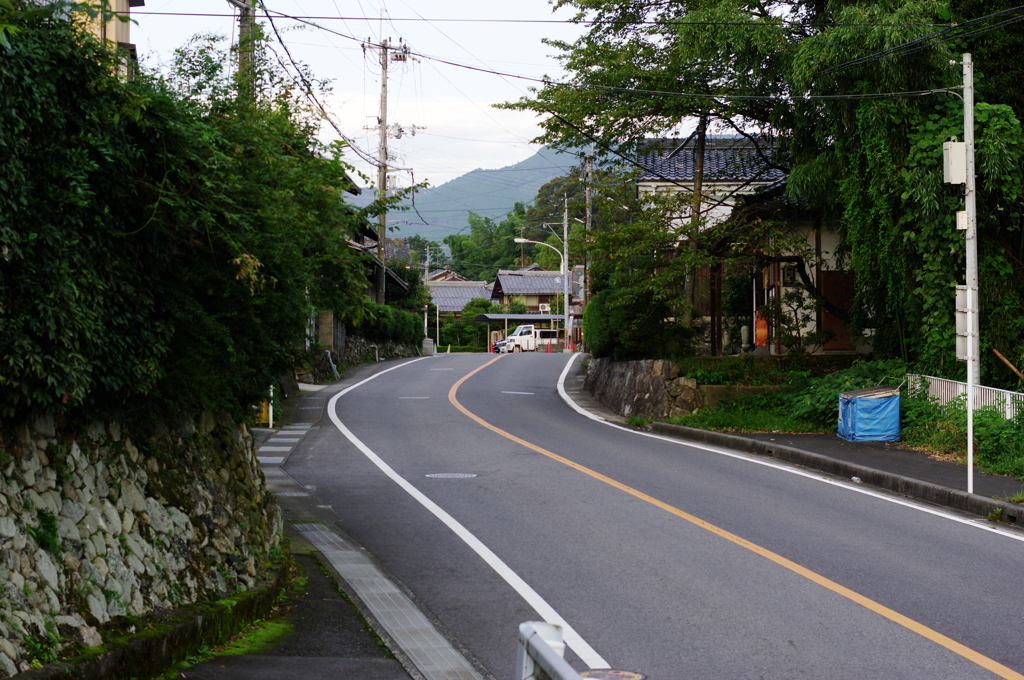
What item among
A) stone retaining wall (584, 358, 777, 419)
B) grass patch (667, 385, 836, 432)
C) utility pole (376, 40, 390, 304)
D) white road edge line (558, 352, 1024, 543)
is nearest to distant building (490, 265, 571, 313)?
utility pole (376, 40, 390, 304)

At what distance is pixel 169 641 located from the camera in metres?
5.25

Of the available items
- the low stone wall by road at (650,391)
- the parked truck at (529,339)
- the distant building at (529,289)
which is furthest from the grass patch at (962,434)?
the distant building at (529,289)

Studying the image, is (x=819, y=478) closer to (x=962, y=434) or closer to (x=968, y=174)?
(x=962, y=434)

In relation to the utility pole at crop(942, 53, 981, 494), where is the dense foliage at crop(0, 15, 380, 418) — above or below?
below

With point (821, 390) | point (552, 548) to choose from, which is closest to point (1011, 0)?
point (821, 390)

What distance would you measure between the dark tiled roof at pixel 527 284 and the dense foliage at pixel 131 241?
76996mm

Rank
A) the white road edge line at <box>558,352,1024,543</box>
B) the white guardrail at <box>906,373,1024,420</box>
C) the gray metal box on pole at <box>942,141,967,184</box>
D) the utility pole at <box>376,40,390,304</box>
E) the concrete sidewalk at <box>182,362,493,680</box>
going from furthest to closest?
the utility pole at <box>376,40,390,304</box> → the gray metal box on pole at <box>942,141,967,184</box> → the white guardrail at <box>906,373,1024,420</box> → the white road edge line at <box>558,352,1024,543</box> → the concrete sidewalk at <box>182,362,493,680</box>

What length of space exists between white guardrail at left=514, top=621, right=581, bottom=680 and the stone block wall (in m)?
2.52

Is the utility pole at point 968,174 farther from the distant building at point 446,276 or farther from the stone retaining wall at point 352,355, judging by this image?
the distant building at point 446,276

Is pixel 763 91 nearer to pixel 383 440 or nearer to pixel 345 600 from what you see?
pixel 383 440

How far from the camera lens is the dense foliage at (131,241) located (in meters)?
4.69

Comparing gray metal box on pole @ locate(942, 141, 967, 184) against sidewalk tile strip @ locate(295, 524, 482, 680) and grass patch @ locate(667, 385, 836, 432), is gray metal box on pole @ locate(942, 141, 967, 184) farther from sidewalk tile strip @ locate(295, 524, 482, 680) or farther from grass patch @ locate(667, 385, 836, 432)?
sidewalk tile strip @ locate(295, 524, 482, 680)

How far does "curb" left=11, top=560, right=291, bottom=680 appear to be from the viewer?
446cm

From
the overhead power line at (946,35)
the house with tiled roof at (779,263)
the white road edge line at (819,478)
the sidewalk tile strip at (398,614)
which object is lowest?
the white road edge line at (819,478)
